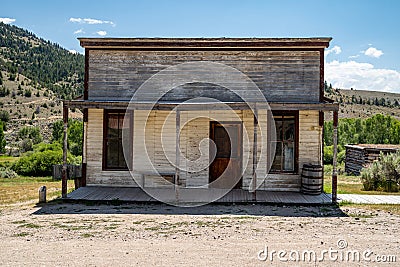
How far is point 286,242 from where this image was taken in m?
6.93

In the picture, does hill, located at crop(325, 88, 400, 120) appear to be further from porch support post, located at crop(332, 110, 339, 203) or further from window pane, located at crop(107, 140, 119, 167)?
window pane, located at crop(107, 140, 119, 167)

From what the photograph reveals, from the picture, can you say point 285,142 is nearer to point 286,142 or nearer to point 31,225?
point 286,142

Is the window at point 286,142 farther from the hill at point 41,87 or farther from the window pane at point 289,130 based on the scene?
the hill at point 41,87

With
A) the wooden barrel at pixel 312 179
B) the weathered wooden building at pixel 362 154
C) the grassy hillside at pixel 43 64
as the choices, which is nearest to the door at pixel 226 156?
the wooden barrel at pixel 312 179

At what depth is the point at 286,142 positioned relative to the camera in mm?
12078

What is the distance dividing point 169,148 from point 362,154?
12.1 metres

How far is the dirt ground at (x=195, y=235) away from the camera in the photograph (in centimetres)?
603

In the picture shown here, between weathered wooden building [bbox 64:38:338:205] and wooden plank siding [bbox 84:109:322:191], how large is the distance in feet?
0.10

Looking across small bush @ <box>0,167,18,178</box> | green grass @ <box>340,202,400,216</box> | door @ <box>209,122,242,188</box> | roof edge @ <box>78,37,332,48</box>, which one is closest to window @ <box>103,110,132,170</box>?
roof edge @ <box>78,37,332,48</box>

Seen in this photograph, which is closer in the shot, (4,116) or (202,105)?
(202,105)

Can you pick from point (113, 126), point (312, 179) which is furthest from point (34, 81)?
point (312, 179)

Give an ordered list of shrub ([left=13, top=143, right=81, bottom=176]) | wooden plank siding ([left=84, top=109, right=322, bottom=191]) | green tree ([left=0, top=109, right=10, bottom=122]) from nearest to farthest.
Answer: wooden plank siding ([left=84, top=109, right=322, bottom=191]) → shrub ([left=13, top=143, right=81, bottom=176]) → green tree ([left=0, top=109, right=10, bottom=122])

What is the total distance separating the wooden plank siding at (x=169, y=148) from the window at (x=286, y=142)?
0.33 metres

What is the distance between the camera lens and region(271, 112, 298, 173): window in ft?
39.5
